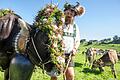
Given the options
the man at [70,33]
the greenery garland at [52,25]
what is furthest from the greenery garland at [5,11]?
the man at [70,33]

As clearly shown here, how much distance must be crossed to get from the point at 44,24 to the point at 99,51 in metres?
41.6

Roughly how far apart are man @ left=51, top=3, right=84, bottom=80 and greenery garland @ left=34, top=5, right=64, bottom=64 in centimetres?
152

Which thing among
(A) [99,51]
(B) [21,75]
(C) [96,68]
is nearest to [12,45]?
(B) [21,75]

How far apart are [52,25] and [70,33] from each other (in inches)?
83.6

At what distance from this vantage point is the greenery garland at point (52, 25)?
4.42m

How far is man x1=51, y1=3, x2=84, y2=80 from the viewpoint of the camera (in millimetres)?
6297

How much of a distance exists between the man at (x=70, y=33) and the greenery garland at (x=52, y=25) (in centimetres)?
152

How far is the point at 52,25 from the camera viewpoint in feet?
14.8

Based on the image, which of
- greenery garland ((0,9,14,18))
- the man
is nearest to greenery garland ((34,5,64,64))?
greenery garland ((0,9,14,18))

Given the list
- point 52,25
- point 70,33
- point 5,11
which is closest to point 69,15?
point 70,33

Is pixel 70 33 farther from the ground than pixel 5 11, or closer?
closer

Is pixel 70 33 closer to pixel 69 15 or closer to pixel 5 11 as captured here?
pixel 69 15

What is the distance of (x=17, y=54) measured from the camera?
4469mm

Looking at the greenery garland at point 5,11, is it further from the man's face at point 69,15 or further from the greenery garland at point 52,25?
the man's face at point 69,15
